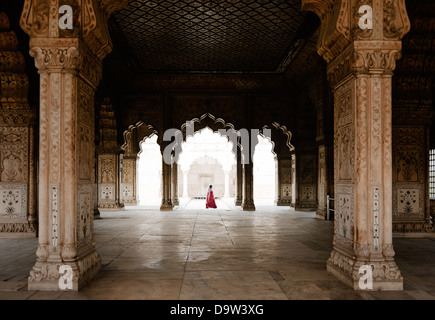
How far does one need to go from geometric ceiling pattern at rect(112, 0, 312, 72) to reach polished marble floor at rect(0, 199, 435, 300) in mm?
5273

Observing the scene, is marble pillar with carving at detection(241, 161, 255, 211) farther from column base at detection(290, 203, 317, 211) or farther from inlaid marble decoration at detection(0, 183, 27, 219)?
inlaid marble decoration at detection(0, 183, 27, 219)

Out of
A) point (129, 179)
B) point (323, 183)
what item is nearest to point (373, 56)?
point (323, 183)

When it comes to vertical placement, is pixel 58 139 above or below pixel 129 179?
above

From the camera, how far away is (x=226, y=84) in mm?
14820

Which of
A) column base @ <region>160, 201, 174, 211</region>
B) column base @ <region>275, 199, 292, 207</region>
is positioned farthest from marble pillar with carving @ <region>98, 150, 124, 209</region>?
column base @ <region>275, 199, 292, 207</region>

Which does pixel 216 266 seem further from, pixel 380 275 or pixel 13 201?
pixel 13 201

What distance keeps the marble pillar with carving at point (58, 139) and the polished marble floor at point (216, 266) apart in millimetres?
316

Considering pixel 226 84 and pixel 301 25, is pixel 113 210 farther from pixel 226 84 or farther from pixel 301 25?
pixel 301 25

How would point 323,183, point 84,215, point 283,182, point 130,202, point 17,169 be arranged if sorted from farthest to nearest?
point 130,202 < point 283,182 < point 323,183 < point 17,169 < point 84,215

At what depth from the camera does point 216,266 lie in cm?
516

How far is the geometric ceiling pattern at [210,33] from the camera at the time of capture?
8.86 meters

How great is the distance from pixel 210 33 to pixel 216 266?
24.2 ft

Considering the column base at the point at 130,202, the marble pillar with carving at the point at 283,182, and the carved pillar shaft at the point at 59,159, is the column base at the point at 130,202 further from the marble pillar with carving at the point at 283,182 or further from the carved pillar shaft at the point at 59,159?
the carved pillar shaft at the point at 59,159

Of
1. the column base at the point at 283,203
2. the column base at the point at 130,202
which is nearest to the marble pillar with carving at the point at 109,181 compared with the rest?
the column base at the point at 130,202
